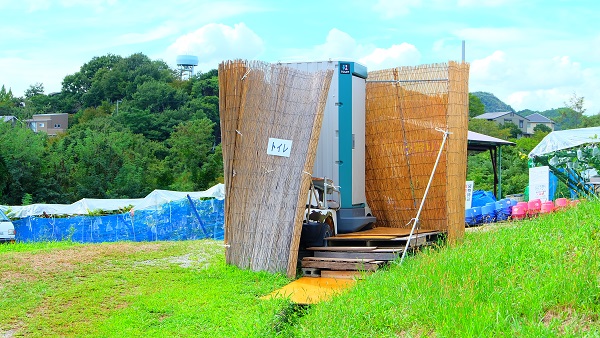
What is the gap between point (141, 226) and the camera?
18781mm

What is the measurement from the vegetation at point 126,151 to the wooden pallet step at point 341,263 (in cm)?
2986

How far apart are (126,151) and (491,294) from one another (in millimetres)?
38345

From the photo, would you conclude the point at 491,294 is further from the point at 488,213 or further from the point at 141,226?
the point at 141,226

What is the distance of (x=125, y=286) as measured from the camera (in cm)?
796

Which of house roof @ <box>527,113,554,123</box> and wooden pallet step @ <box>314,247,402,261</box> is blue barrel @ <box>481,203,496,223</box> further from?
house roof @ <box>527,113,554,123</box>

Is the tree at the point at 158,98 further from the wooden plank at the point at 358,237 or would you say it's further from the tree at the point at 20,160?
the wooden plank at the point at 358,237

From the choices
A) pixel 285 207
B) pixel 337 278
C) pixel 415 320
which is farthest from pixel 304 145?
pixel 415 320

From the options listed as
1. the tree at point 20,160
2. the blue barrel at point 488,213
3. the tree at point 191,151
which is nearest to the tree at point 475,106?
the tree at point 191,151

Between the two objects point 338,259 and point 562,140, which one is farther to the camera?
point 562,140

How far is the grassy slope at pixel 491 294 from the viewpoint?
14.8 ft

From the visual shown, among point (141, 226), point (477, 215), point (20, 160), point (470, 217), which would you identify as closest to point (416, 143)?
point (470, 217)

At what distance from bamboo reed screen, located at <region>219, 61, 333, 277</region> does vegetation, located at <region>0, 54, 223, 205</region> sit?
96.3 feet

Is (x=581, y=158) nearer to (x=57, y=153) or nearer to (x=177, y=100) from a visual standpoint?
(x=57, y=153)

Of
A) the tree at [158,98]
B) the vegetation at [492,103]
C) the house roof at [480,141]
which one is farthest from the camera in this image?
the vegetation at [492,103]
